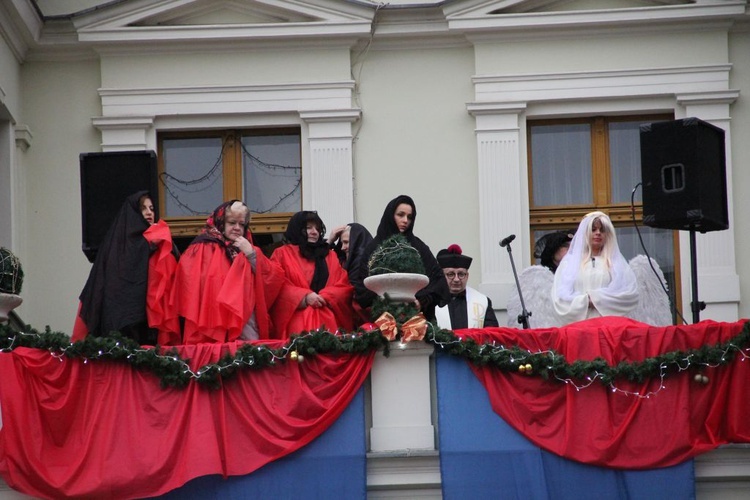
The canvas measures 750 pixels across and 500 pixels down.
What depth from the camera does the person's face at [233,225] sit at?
13406mm

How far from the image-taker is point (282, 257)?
13773 millimetres

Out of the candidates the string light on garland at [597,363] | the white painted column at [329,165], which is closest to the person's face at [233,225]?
the string light on garland at [597,363]

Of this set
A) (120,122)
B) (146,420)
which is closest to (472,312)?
(146,420)

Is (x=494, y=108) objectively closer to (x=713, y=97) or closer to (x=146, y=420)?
(x=713, y=97)

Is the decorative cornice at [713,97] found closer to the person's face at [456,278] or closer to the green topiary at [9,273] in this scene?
the person's face at [456,278]

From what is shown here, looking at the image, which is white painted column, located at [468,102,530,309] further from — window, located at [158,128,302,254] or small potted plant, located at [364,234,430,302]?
small potted plant, located at [364,234,430,302]

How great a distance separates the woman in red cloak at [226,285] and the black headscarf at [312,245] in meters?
0.38

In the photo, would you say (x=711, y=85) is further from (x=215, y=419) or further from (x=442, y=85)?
(x=215, y=419)

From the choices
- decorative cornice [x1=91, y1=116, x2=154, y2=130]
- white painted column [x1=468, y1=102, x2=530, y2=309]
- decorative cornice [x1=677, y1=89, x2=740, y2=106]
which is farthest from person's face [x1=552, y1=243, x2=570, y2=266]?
decorative cornice [x1=91, y1=116, x2=154, y2=130]

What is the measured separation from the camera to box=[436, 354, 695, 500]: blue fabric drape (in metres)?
12.5

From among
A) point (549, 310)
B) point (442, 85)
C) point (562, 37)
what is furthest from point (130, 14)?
point (549, 310)

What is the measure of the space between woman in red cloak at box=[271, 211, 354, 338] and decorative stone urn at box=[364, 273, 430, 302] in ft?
1.56

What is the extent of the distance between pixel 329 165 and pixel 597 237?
3940mm

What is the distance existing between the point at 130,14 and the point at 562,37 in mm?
4130
